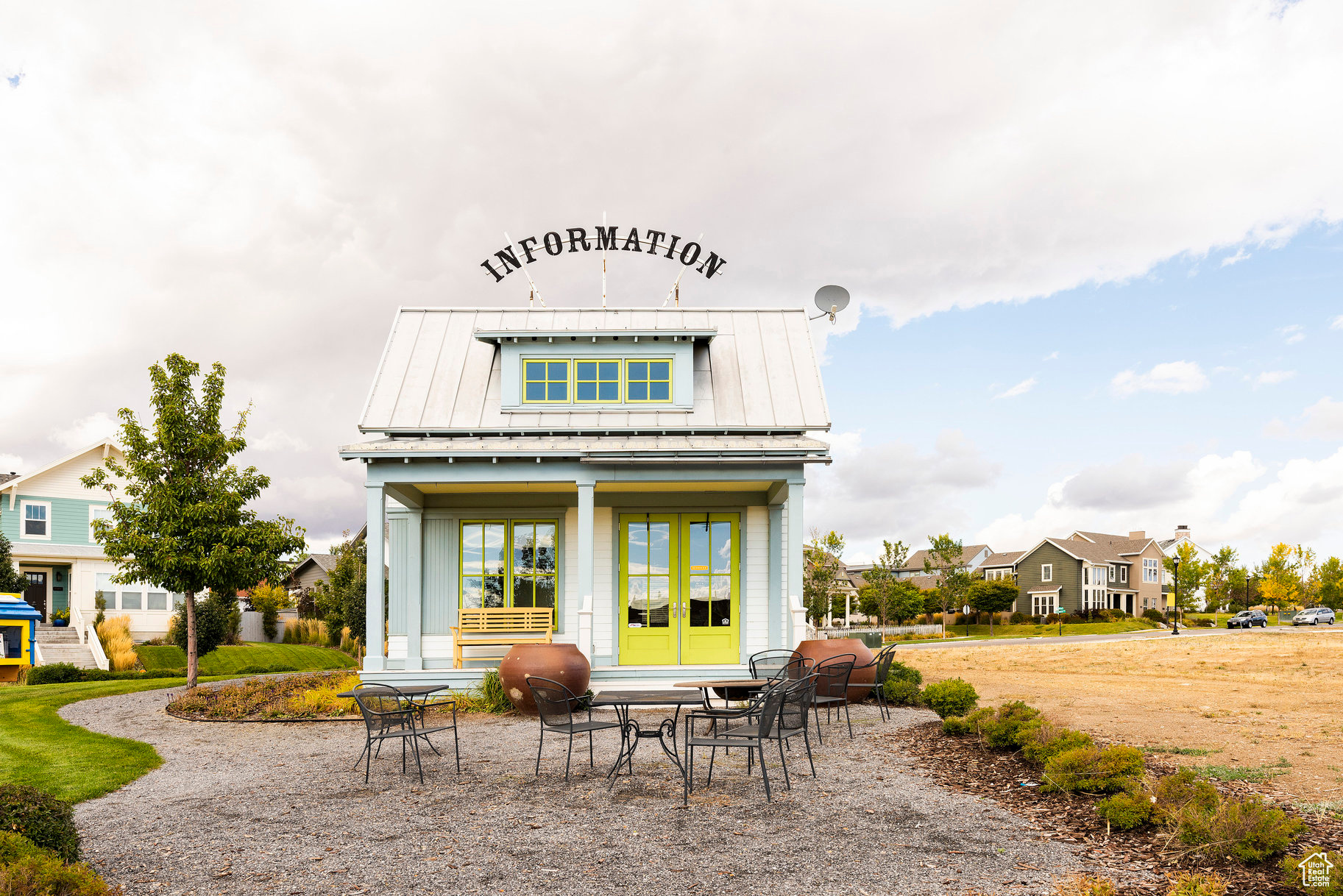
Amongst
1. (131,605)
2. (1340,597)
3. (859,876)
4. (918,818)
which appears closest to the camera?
(859,876)

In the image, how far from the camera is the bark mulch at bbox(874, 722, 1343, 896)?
4828mm

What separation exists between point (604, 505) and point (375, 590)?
12.7 feet

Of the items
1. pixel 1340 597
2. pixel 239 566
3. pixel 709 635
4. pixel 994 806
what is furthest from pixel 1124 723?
pixel 1340 597

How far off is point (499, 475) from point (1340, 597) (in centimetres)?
7367

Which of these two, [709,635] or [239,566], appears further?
[239,566]

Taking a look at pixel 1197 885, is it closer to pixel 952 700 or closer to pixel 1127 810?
pixel 1127 810

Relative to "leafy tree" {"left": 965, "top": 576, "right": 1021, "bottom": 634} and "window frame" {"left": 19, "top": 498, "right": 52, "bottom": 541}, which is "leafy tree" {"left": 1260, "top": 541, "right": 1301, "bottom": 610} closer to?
"leafy tree" {"left": 965, "top": 576, "right": 1021, "bottom": 634}

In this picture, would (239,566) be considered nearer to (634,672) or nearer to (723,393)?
(634,672)

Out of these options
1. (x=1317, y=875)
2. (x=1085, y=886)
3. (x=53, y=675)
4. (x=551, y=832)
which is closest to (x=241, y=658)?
(x=53, y=675)

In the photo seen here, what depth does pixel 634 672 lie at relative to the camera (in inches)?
522

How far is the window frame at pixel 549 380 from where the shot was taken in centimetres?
1503

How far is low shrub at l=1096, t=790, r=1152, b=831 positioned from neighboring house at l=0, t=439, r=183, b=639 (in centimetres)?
2859

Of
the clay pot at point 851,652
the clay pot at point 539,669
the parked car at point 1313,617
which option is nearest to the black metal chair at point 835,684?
the clay pot at point 851,652

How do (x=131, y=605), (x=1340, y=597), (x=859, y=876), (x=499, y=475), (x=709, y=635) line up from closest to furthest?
(x=859, y=876) → (x=499, y=475) → (x=709, y=635) → (x=131, y=605) → (x=1340, y=597)
